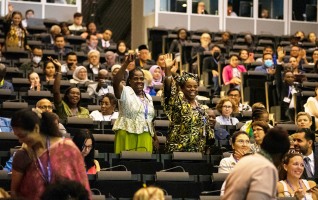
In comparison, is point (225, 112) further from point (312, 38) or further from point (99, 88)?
point (312, 38)

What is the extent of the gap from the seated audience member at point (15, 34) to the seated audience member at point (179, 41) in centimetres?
325

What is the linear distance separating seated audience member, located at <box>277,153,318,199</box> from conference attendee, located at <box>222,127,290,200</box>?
298 cm

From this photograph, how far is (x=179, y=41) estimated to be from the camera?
61.4 feet

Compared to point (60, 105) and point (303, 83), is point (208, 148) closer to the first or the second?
point (60, 105)

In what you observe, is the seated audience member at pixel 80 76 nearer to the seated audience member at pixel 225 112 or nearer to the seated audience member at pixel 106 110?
the seated audience member at pixel 106 110

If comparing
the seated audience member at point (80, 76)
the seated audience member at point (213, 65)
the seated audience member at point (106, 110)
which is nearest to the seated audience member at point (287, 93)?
the seated audience member at point (213, 65)

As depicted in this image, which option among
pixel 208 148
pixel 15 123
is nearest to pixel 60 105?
pixel 208 148

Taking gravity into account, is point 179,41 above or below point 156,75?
above

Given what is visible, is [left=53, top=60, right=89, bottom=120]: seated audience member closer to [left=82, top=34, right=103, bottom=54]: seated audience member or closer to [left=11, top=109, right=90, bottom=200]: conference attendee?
[left=11, top=109, right=90, bottom=200]: conference attendee

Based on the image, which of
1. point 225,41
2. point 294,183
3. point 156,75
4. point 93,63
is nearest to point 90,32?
point 225,41

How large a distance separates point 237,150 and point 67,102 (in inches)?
101

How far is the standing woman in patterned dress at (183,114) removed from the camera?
372 inches

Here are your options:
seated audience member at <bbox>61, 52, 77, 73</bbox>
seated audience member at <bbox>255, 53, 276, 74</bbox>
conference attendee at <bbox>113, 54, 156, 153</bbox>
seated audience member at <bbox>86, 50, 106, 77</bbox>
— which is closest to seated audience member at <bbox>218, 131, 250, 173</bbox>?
conference attendee at <bbox>113, 54, 156, 153</bbox>

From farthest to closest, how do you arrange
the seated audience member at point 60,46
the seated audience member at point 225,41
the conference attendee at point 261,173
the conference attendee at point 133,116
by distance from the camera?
the seated audience member at point 225,41
the seated audience member at point 60,46
the conference attendee at point 133,116
the conference attendee at point 261,173
